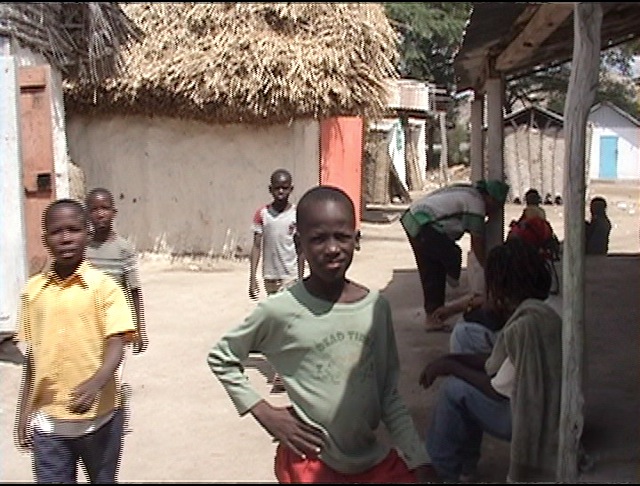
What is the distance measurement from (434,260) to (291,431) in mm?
4717

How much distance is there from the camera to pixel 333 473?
2.54 m

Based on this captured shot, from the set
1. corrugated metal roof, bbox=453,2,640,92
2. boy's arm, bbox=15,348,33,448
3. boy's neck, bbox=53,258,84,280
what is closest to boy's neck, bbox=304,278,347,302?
boy's neck, bbox=53,258,84,280

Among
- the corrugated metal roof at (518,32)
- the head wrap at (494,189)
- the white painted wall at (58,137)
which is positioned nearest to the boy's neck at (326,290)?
the corrugated metal roof at (518,32)

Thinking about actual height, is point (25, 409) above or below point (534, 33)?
below

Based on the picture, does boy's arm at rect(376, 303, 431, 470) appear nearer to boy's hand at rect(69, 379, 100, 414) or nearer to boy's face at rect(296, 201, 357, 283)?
boy's face at rect(296, 201, 357, 283)

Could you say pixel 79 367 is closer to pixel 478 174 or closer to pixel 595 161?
pixel 478 174

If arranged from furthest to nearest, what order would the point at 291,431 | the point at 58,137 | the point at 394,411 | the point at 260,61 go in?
the point at 260,61 < the point at 58,137 < the point at 394,411 < the point at 291,431

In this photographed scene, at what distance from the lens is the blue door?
122ft

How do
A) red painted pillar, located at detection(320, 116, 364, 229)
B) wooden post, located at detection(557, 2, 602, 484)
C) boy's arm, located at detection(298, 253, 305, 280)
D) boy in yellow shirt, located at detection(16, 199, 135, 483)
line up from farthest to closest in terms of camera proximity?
red painted pillar, located at detection(320, 116, 364, 229), boy's arm, located at detection(298, 253, 305, 280), boy in yellow shirt, located at detection(16, 199, 135, 483), wooden post, located at detection(557, 2, 602, 484)

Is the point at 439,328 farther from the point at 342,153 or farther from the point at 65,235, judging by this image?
the point at 342,153

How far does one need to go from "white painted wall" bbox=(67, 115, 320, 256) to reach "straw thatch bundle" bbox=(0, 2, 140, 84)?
10.9 ft

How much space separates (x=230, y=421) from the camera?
4.97 meters

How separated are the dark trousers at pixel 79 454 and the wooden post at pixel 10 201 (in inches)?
131

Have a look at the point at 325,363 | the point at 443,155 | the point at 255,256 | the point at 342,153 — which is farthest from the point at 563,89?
the point at 325,363
